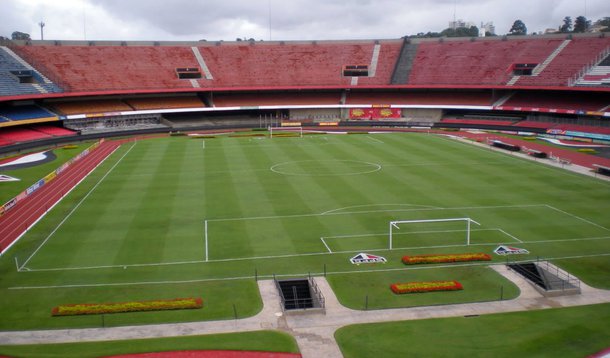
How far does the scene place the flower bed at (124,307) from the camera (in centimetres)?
2338

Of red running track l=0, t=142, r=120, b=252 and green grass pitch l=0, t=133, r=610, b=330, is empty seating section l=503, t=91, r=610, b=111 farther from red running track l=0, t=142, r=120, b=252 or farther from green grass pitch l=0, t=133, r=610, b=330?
red running track l=0, t=142, r=120, b=252

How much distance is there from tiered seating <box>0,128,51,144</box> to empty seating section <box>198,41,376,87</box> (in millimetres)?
27851

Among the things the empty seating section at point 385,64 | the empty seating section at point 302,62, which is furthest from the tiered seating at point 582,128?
the empty seating section at point 385,64

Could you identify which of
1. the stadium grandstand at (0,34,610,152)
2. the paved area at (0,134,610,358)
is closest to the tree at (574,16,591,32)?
the stadium grandstand at (0,34,610,152)

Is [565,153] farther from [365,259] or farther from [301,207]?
[365,259]

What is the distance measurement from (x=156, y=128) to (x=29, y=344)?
64706mm

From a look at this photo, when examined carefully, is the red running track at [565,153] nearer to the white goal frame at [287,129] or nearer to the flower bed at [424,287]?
the white goal frame at [287,129]

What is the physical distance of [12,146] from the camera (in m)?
63.8

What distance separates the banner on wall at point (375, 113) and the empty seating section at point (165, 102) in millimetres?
25450

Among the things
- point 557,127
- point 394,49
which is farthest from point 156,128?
point 557,127

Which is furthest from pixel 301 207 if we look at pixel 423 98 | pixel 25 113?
pixel 423 98

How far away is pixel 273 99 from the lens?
94812mm

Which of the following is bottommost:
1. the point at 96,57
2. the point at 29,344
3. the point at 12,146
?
the point at 29,344

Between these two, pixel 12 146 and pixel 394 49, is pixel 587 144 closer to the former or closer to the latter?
pixel 394 49
